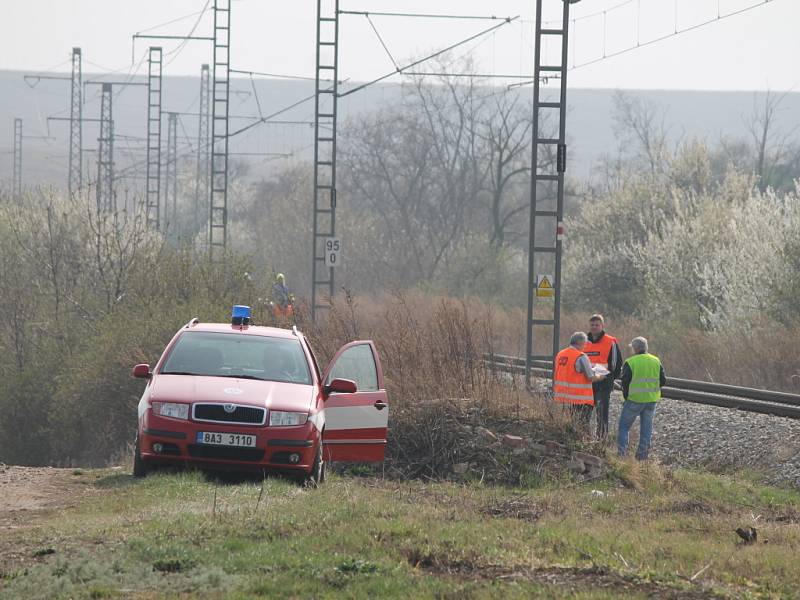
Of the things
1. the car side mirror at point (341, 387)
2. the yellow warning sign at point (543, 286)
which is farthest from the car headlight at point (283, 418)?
the yellow warning sign at point (543, 286)

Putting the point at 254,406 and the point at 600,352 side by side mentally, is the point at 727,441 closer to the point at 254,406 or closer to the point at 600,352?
the point at 600,352

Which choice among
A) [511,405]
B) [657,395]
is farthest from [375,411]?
[657,395]

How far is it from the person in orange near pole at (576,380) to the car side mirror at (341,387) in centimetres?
427

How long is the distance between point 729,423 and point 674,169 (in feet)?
120

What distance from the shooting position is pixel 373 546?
917 cm

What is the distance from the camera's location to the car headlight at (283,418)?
12.7 meters

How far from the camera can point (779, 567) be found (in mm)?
9008

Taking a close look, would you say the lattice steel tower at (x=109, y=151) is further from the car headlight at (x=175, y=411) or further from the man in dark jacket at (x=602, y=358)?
the car headlight at (x=175, y=411)

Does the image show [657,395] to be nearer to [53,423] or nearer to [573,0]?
[573,0]

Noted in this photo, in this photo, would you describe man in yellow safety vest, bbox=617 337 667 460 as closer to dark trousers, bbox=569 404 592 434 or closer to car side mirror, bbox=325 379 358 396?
dark trousers, bbox=569 404 592 434

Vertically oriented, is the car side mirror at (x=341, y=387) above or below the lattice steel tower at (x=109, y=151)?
below

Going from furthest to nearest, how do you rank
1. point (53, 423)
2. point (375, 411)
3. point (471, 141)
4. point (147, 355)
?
point (471, 141) < point (53, 423) < point (147, 355) < point (375, 411)

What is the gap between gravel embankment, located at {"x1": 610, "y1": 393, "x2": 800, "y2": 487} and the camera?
59.2 ft

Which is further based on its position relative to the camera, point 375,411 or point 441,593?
point 375,411
